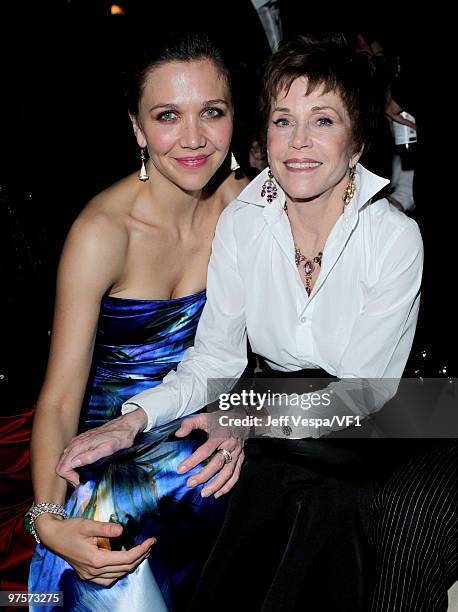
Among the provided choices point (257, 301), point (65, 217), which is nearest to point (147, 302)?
point (257, 301)

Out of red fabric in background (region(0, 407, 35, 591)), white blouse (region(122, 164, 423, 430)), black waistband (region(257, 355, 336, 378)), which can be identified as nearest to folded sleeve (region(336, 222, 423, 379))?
white blouse (region(122, 164, 423, 430))

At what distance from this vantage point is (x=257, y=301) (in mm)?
2039

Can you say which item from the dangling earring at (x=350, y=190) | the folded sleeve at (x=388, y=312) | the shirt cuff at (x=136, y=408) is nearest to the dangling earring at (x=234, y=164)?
the dangling earring at (x=350, y=190)

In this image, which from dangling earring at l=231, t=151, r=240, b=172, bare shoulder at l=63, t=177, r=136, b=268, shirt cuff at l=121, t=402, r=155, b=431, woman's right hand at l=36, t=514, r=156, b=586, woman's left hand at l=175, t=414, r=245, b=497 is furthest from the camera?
dangling earring at l=231, t=151, r=240, b=172

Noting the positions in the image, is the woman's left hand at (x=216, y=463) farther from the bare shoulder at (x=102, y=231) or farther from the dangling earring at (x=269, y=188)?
the dangling earring at (x=269, y=188)

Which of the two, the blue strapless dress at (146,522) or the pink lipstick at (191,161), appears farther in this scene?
the pink lipstick at (191,161)

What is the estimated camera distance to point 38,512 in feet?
5.64

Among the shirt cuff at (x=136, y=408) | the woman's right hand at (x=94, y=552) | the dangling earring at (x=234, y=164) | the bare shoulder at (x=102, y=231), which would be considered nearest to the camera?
the woman's right hand at (x=94, y=552)

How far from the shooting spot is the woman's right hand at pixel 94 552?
1.50 metres

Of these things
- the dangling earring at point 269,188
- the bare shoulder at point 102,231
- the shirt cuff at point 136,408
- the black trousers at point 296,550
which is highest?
the dangling earring at point 269,188

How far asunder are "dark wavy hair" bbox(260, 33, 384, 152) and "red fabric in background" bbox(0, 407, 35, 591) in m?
1.17

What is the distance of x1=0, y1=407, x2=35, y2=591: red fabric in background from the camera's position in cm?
174

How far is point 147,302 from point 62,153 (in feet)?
4.28

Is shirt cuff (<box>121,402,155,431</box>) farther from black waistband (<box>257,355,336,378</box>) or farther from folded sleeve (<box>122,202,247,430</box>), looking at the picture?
black waistband (<box>257,355,336,378</box>)
